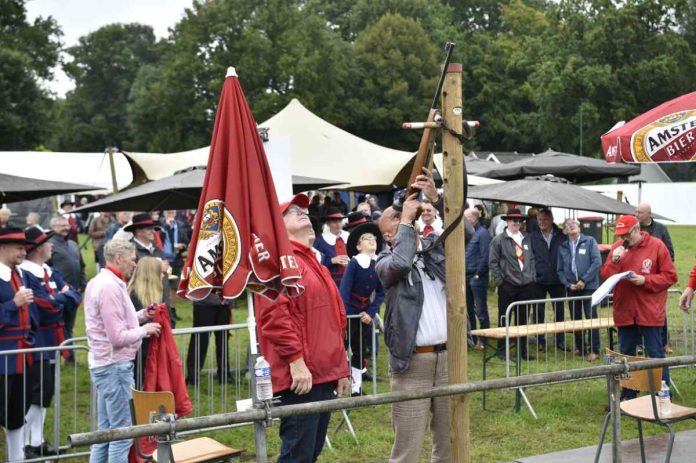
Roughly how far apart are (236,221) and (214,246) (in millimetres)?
183

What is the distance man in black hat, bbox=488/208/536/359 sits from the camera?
1252cm

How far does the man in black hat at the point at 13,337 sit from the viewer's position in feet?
23.7

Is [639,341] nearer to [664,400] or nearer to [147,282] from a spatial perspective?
[664,400]

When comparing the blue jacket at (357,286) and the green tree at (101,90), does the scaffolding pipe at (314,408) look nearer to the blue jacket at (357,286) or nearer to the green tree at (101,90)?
the blue jacket at (357,286)

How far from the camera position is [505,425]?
873 cm

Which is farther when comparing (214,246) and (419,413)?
(419,413)

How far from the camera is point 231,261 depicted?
4.48 metres

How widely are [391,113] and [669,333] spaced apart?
47.9 m

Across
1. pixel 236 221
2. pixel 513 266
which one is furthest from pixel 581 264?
pixel 236 221

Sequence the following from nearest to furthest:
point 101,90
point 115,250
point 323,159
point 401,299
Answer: point 401,299 → point 115,250 → point 323,159 → point 101,90

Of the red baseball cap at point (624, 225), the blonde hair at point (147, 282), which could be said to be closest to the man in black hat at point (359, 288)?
the blonde hair at point (147, 282)

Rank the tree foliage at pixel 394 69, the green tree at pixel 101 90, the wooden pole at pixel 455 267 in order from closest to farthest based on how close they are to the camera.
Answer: the wooden pole at pixel 455 267
the tree foliage at pixel 394 69
the green tree at pixel 101 90

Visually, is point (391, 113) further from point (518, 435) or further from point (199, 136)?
point (518, 435)

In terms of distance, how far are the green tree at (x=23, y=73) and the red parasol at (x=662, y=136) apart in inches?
1696
